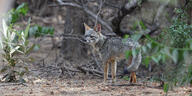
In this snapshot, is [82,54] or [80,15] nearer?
[80,15]

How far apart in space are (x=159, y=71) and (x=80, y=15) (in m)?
3.35

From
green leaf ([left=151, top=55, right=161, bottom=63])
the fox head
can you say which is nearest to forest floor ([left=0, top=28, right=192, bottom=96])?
the fox head

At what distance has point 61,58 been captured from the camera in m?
10.7

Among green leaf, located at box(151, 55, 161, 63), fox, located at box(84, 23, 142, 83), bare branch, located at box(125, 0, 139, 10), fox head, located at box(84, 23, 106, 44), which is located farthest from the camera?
bare branch, located at box(125, 0, 139, 10)

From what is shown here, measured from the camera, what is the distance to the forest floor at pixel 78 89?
5.78 m

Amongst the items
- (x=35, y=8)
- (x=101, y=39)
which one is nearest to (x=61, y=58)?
(x=101, y=39)

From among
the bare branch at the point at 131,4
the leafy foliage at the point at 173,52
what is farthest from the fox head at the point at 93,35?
the bare branch at the point at 131,4

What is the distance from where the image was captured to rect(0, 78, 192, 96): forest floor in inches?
228

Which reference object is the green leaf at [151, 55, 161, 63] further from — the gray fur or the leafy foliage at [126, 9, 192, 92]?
the gray fur

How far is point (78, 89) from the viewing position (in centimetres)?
A: 624

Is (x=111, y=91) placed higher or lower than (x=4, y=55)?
lower

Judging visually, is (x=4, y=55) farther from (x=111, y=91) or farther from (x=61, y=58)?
(x=61, y=58)

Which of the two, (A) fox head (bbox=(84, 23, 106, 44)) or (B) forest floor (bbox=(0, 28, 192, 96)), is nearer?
(B) forest floor (bbox=(0, 28, 192, 96))

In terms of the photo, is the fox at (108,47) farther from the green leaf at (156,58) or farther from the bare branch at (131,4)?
the green leaf at (156,58)
